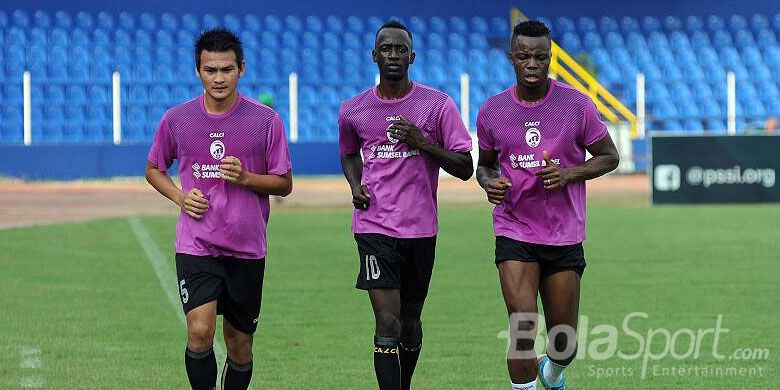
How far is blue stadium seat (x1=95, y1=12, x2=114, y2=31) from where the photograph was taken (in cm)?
4188

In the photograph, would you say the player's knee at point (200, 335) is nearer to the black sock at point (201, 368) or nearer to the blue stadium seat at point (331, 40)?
the black sock at point (201, 368)

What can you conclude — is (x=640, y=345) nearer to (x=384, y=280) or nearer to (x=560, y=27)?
(x=384, y=280)

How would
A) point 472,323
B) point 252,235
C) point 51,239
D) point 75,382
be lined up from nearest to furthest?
point 252,235
point 75,382
point 472,323
point 51,239

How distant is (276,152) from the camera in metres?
6.90

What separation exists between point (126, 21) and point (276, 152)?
36452 millimetres

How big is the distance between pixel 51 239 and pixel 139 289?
6592 mm

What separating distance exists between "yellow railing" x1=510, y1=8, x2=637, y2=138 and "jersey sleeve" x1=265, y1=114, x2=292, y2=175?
33057mm

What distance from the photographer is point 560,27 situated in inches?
1790

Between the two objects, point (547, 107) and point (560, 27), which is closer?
point (547, 107)

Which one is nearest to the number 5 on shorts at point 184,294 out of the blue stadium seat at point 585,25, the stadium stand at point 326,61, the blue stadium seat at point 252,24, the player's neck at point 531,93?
the player's neck at point 531,93

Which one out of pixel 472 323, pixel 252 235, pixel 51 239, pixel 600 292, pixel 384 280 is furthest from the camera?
pixel 51 239

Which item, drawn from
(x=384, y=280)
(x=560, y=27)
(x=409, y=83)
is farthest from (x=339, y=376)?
(x=560, y=27)

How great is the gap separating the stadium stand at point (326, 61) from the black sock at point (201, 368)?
108 ft

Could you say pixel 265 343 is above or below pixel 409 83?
below
